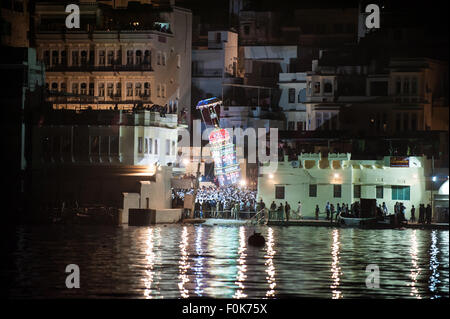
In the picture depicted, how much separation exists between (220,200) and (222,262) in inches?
956

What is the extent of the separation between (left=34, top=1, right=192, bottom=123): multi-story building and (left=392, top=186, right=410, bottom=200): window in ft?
63.3

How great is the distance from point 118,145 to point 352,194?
51.1 ft

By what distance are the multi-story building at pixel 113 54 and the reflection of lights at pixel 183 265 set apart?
77.2ft

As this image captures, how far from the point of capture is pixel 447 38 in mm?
89438

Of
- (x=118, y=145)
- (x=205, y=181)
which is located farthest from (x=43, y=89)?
(x=205, y=181)

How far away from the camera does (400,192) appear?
2881 inches

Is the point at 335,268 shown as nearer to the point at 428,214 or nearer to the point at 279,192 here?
the point at 428,214

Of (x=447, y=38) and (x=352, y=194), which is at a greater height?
(x=447, y=38)

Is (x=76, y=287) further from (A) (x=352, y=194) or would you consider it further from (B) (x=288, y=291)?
(A) (x=352, y=194)

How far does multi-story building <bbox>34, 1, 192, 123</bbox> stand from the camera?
85750 millimetres

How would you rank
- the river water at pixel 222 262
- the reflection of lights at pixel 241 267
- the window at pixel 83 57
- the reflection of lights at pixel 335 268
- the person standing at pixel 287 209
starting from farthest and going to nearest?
1. the window at pixel 83 57
2. the person standing at pixel 287 209
3. the river water at pixel 222 262
4. the reflection of lights at pixel 335 268
5. the reflection of lights at pixel 241 267

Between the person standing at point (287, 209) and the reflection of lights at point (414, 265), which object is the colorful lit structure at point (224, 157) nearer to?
the person standing at point (287, 209)

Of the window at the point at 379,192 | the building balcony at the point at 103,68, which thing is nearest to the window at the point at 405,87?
the window at the point at 379,192

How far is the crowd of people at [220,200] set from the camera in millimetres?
71875
